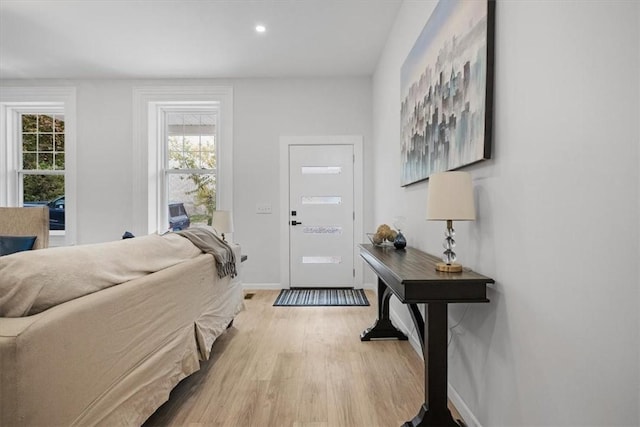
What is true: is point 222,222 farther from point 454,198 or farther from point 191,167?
point 454,198

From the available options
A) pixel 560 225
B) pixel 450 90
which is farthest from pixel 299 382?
Result: pixel 450 90

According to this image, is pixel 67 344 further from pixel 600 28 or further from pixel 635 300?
pixel 600 28

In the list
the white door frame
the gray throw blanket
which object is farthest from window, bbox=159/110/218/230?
the gray throw blanket

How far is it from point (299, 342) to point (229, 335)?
58 centimetres

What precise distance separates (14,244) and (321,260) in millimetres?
2908

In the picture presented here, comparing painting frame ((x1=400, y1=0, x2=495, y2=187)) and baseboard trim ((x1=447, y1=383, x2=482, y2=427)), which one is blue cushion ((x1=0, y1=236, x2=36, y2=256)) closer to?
painting frame ((x1=400, y1=0, x2=495, y2=187))

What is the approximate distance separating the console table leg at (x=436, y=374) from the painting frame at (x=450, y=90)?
0.70m

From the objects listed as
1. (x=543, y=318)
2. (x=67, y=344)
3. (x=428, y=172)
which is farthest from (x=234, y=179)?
(x=543, y=318)

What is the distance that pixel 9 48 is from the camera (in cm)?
360

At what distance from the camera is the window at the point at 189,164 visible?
15.0ft

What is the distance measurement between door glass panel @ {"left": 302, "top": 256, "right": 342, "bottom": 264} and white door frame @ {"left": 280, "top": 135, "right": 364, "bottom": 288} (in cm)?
20

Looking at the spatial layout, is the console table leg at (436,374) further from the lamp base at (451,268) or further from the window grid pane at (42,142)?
the window grid pane at (42,142)

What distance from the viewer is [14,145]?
453cm

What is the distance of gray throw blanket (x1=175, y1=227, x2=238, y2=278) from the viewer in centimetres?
→ 228
